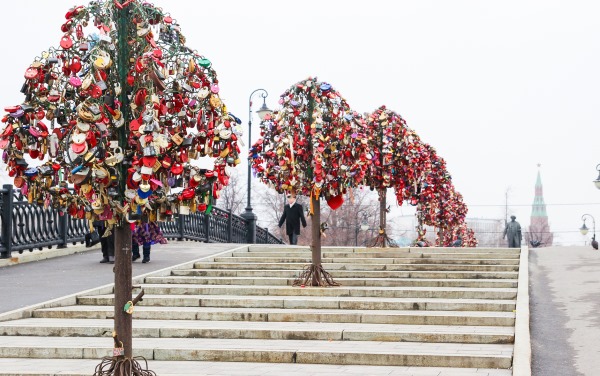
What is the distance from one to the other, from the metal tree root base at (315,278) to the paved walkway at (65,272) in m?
3.45

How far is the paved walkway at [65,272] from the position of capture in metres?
14.6

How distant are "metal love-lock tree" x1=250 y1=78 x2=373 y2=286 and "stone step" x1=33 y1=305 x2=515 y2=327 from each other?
2.44 meters

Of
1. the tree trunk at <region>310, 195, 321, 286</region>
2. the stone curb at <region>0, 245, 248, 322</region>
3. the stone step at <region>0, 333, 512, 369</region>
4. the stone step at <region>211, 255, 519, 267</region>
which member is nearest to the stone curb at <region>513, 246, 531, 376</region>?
the stone step at <region>0, 333, 512, 369</region>

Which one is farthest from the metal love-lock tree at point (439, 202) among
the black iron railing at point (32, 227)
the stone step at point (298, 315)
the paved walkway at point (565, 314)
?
the stone step at point (298, 315)

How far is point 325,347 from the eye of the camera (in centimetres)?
1045

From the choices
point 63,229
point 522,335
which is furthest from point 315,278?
point 63,229

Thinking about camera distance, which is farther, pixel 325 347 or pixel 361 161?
pixel 361 161

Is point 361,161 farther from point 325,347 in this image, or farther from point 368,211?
point 368,211

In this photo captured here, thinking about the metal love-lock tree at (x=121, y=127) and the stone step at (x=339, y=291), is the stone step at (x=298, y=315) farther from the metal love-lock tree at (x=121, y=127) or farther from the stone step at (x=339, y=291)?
the metal love-lock tree at (x=121, y=127)

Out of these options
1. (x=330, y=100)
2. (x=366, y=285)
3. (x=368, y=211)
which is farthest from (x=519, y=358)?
(x=368, y=211)

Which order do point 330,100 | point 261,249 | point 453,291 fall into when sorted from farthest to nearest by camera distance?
point 261,249, point 330,100, point 453,291

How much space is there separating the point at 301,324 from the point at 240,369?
2.50 m

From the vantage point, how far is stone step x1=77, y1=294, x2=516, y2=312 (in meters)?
12.7

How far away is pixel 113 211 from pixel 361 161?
326 inches
